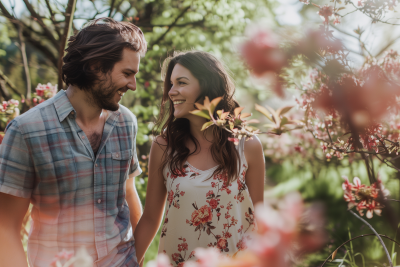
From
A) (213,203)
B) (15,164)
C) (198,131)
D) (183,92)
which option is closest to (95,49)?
(183,92)

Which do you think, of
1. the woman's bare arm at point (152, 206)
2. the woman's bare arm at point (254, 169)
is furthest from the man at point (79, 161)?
the woman's bare arm at point (254, 169)

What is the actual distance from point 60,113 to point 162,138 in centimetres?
64

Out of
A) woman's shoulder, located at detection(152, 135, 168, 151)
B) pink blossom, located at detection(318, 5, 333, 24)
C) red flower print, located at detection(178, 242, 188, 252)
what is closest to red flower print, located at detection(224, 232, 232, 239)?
red flower print, located at detection(178, 242, 188, 252)

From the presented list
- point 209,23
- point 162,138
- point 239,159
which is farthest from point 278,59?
point 209,23

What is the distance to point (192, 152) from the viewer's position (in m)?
1.74

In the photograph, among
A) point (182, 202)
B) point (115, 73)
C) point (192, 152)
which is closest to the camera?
point (115, 73)

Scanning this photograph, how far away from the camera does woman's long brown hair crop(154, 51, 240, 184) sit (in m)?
1.67

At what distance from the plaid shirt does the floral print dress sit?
0.28m

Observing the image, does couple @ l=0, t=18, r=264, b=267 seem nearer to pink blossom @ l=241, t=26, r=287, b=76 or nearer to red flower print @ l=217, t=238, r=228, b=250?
red flower print @ l=217, t=238, r=228, b=250

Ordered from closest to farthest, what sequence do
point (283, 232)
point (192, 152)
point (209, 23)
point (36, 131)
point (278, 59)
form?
point (283, 232) → point (278, 59) → point (36, 131) → point (192, 152) → point (209, 23)

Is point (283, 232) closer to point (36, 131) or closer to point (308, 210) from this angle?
point (308, 210)

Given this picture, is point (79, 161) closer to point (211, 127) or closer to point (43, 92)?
point (211, 127)

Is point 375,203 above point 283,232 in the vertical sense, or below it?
below

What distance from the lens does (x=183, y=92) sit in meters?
1.69
